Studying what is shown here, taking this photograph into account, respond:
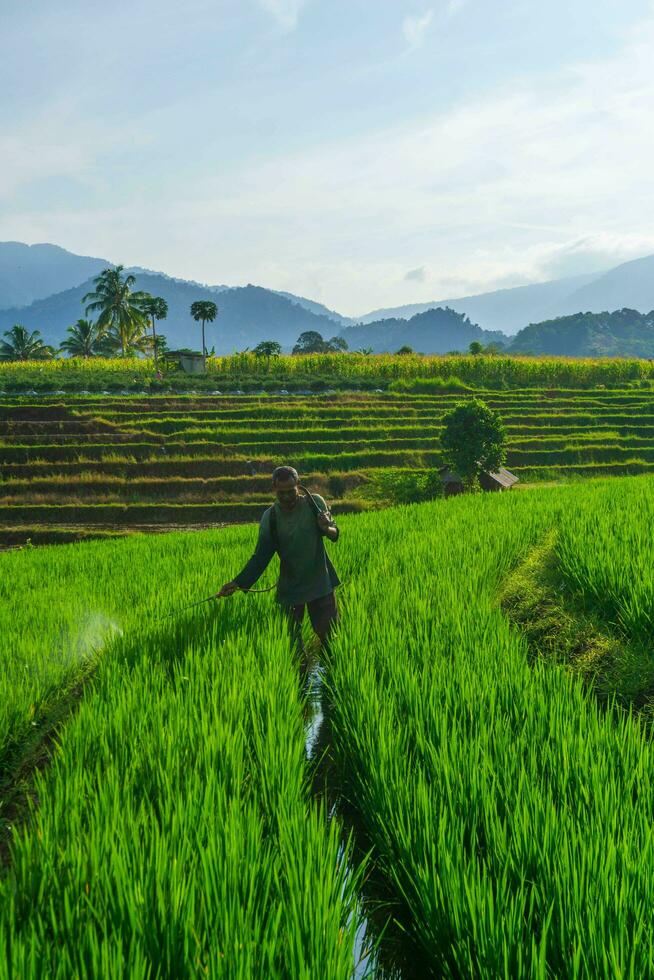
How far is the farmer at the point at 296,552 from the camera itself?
4281 millimetres

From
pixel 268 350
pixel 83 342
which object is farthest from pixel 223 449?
pixel 83 342

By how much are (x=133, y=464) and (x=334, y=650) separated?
21.3 metres

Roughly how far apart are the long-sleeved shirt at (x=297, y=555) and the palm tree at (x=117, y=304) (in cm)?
4930

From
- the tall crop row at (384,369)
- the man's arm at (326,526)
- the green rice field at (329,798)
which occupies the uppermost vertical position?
the tall crop row at (384,369)

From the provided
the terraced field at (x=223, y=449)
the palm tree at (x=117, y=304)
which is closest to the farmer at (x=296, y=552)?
the terraced field at (x=223, y=449)

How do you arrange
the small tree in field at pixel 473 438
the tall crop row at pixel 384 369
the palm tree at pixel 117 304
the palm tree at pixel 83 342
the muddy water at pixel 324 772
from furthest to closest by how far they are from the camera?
1. the palm tree at pixel 83 342
2. the palm tree at pixel 117 304
3. the tall crop row at pixel 384 369
4. the small tree in field at pixel 473 438
5. the muddy water at pixel 324 772

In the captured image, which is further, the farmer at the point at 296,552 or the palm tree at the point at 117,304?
the palm tree at the point at 117,304

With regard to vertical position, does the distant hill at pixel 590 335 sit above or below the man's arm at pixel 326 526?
above

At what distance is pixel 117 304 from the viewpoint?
1973 inches

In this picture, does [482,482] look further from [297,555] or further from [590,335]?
[590,335]

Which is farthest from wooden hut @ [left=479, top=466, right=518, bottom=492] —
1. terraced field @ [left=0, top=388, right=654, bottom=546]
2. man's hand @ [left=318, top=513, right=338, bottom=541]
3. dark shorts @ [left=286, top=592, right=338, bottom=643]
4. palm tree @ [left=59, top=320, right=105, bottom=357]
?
palm tree @ [left=59, top=320, right=105, bottom=357]

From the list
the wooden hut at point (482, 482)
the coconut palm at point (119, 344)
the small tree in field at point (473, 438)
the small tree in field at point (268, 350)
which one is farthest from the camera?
the coconut palm at point (119, 344)

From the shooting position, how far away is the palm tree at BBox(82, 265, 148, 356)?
4919 centimetres

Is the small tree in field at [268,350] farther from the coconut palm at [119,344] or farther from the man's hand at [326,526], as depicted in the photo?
the man's hand at [326,526]
